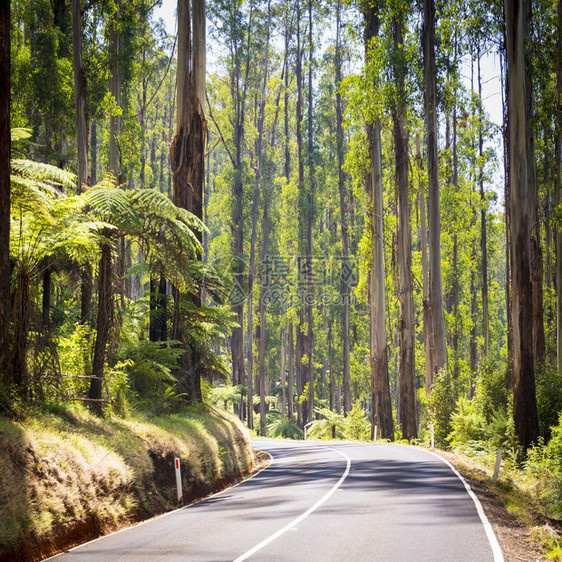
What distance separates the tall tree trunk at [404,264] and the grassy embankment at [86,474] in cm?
1482

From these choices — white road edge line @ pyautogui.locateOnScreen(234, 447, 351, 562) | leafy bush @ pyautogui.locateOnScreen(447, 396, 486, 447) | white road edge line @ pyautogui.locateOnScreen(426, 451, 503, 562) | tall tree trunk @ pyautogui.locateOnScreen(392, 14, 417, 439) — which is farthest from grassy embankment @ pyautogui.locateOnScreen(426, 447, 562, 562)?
tall tree trunk @ pyautogui.locateOnScreen(392, 14, 417, 439)

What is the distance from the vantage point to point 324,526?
9250 millimetres

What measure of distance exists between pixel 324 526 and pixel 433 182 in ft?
63.2

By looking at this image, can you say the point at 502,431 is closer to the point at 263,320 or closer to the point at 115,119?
the point at 115,119

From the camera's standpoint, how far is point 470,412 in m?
21.5

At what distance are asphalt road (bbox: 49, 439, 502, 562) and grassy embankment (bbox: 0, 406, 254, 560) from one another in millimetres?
422

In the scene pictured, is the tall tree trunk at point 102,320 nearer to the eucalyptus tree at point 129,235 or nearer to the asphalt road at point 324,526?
the eucalyptus tree at point 129,235

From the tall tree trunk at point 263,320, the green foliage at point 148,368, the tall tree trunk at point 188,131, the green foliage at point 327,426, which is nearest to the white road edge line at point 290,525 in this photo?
the green foliage at point 148,368

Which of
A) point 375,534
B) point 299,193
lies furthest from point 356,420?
point 375,534

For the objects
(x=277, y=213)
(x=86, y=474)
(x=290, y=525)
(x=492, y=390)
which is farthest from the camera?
(x=277, y=213)

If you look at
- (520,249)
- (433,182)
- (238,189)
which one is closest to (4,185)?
(520,249)

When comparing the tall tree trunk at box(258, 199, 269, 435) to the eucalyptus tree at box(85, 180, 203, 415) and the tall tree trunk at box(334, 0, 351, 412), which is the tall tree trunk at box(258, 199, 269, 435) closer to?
the tall tree trunk at box(334, 0, 351, 412)

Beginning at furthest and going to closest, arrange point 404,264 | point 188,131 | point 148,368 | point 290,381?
point 290,381, point 404,264, point 188,131, point 148,368

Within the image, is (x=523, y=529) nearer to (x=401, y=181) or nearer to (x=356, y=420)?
(x=401, y=181)
